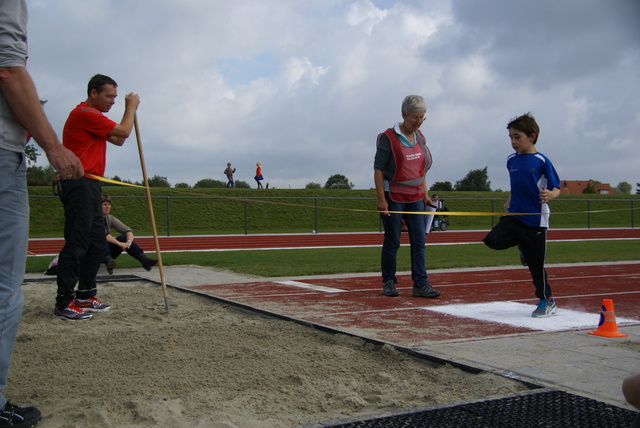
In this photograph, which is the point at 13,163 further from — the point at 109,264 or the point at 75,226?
the point at 109,264

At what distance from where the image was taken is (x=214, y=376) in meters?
3.53

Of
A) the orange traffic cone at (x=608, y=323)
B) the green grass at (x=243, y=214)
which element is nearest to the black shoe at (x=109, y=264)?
the orange traffic cone at (x=608, y=323)

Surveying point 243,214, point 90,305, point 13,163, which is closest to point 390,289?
point 90,305

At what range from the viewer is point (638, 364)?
146 inches

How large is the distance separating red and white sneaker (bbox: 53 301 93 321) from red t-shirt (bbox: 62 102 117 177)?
1.20m

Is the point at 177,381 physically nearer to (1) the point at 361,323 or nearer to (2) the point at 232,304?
(1) the point at 361,323

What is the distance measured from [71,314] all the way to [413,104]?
401 centimetres

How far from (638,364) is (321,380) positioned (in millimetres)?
1894

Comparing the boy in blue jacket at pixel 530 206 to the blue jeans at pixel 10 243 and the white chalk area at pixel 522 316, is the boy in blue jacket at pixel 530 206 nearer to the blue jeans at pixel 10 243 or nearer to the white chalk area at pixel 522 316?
the white chalk area at pixel 522 316

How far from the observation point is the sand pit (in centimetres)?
290

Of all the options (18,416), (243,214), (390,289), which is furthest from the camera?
(243,214)

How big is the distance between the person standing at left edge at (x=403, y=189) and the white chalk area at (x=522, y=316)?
0.78m

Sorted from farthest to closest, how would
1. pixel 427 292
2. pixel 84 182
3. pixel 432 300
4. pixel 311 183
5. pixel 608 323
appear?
pixel 311 183
pixel 427 292
pixel 432 300
pixel 84 182
pixel 608 323

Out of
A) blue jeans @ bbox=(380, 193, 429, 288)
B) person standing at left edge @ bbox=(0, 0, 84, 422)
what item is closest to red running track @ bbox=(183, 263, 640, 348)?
blue jeans @ bbox=(380, 193, 429, 288)
